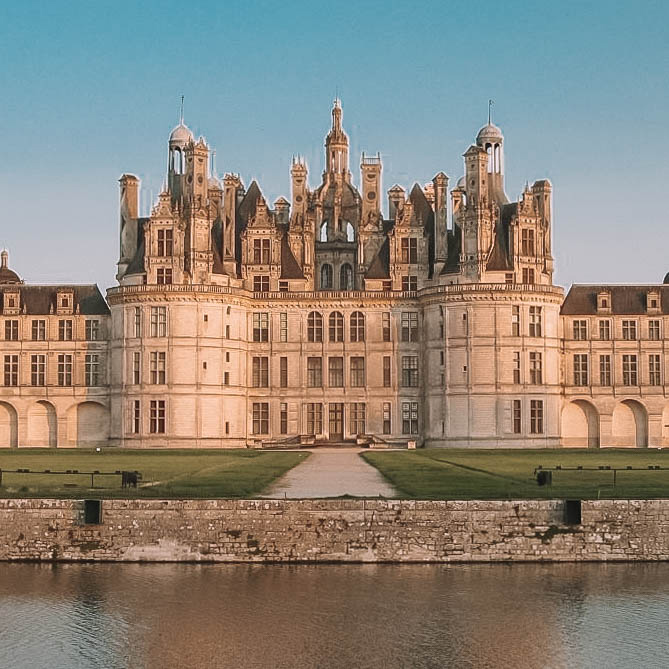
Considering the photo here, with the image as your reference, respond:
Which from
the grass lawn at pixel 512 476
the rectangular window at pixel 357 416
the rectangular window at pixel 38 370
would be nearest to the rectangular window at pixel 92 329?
the rectangular window at pixel 38 370

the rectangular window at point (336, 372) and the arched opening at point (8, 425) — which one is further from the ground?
the rectangular window at point (336, 372)

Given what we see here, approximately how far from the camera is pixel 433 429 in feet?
263

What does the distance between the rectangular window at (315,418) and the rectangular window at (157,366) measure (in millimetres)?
Answer: 10263

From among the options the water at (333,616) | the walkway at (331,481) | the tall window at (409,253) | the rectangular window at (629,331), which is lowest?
the water at (333,616)

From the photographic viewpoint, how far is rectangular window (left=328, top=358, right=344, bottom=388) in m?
82.8

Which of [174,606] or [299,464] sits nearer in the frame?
[174,606]

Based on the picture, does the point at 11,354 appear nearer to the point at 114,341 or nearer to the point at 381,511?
the point at 114,341

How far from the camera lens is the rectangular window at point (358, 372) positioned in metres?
82.9

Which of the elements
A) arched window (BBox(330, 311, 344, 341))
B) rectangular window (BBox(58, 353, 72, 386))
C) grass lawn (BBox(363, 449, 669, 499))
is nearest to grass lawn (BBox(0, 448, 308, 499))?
grass lawn (BBox(363, 449, 669, 499))

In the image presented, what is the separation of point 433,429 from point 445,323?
6854mm

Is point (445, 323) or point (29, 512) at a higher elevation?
point (445, 323)

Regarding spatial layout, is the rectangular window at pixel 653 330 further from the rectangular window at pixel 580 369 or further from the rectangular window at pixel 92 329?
the rectangular window at pixel 92 329

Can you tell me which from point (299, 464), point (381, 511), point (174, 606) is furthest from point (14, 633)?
point (299, 464)

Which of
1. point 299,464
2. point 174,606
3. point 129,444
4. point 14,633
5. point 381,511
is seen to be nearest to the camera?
point 14,633
